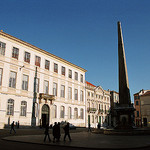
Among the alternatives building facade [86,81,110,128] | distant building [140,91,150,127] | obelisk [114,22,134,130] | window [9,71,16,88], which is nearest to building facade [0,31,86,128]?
window [9,71,16,88]

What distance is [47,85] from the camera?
34.2 metres

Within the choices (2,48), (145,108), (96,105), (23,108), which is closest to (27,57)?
(2,48)

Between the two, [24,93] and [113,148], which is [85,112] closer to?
[24,93]

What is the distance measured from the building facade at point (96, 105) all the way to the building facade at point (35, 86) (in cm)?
442

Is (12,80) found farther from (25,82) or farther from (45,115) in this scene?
(45,115)

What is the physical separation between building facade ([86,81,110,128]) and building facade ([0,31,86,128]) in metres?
4.42

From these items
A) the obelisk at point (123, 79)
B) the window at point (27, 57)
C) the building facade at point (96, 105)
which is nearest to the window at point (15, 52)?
the window at point (27, 57)

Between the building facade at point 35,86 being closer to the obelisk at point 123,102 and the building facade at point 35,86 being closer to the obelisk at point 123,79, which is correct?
the obelisk at point 123,102

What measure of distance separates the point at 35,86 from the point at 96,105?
23072 mm

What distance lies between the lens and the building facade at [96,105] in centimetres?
4606

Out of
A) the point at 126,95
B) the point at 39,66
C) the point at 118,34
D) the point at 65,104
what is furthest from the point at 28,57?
the point at 126,95

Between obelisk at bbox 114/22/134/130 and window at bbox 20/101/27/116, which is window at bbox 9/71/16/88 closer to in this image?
window at bbox 20/101/27/116

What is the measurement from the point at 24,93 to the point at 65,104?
10380 millimetres

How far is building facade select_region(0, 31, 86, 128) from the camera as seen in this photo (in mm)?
27297
